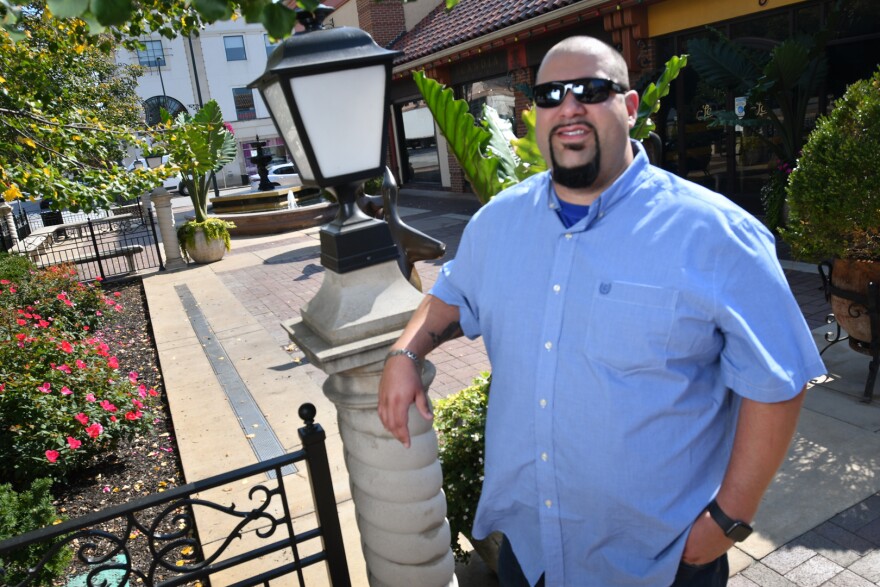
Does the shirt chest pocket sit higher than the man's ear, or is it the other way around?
the man's ear

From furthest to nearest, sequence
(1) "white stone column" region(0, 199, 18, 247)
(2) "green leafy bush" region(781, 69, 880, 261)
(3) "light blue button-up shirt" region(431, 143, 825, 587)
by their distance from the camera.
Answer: (1) "white stone column" region(0, 199, 18, 247) → (2) "green leafy bush" region(781, 69, 880, 261) → (3) "light blue button-up shirt" region(431, 143, 825, 587)

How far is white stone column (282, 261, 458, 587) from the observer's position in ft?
7.63

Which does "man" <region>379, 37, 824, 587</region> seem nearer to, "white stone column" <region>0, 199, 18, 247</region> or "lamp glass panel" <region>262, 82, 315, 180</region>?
"lamp glass panel" <region>262, 82, 315, 180</region>

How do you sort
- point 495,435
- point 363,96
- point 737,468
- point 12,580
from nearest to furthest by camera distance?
point 737,468, point 495,435, point 363,96, point 12,580

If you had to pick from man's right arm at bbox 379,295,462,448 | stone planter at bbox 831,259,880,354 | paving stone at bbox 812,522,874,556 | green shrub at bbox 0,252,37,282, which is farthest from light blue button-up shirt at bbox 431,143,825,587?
green shrub at bbox 0,252,37,282

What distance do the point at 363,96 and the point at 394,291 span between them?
A: 2.27 feet

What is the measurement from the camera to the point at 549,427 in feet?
5.97

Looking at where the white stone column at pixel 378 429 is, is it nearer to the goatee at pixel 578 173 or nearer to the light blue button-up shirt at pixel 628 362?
the light blue button-up shirt at pixel 628 362

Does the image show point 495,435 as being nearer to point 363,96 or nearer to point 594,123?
point 594,123

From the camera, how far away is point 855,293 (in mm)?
4812

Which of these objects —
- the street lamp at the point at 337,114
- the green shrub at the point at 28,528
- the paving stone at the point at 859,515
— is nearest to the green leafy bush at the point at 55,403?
the green shrub at the point at 28,528

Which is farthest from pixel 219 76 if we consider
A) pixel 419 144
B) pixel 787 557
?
pixel 787 557

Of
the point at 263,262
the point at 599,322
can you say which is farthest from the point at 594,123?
the point at 263,262

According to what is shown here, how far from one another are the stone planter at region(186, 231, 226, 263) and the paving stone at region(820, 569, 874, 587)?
39.9ft
